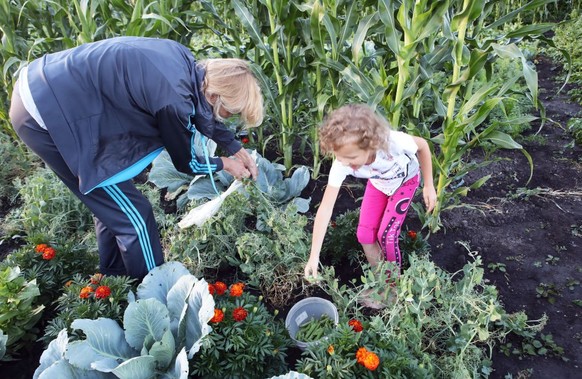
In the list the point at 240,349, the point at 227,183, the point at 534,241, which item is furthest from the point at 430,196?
the point at 227,183

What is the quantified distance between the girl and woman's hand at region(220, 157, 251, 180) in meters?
0.33

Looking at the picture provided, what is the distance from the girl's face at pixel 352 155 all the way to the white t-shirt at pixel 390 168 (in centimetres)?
10

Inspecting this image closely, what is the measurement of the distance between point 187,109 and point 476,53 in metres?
1.59

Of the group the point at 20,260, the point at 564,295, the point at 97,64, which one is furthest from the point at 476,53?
the point at 20,260

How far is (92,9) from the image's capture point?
11.2 ft

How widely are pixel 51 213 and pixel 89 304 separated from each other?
1.28 metres

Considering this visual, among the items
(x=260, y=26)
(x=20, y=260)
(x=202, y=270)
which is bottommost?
(x=202, y=270)

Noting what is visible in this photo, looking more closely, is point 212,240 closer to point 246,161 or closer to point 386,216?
point 246,161

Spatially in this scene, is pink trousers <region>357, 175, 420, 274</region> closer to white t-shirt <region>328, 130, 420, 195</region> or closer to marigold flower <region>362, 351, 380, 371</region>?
white t-shirt <region>328, 130, 420, 195</region>

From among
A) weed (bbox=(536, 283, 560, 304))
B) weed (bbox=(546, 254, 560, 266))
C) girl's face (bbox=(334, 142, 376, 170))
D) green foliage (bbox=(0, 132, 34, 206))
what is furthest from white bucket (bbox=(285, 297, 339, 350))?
green foliage (bbox=(0, 132, 34, 206))

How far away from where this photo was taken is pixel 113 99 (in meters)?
1.92

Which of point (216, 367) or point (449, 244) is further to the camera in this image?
point (449, 244)

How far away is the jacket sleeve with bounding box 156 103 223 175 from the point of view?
5.96 feet

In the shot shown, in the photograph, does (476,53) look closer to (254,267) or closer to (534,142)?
(254,267)
